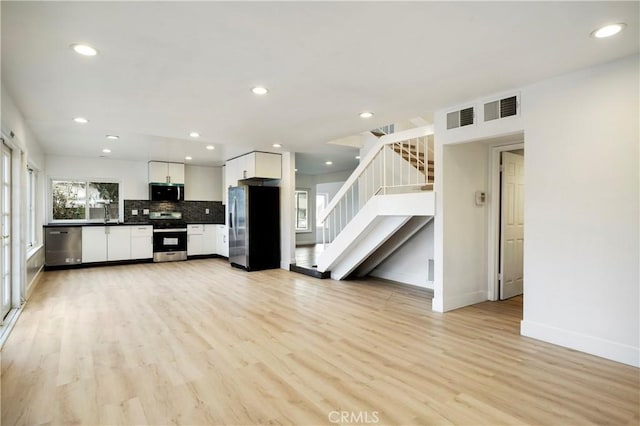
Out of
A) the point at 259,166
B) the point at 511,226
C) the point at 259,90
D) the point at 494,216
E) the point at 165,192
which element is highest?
the point at 259,90

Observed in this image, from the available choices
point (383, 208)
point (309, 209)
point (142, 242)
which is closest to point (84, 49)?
point (383, 208)

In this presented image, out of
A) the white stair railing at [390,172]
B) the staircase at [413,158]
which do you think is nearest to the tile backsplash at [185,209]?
the white stair railing at [390,172]

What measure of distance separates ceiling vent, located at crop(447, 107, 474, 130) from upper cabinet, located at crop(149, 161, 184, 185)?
22.1 feet

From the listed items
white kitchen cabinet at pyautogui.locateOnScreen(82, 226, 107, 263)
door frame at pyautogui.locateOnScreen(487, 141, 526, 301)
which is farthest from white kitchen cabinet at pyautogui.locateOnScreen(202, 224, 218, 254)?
door frame at pyautogui.locateOnScreen(487, 141, 526, 301)

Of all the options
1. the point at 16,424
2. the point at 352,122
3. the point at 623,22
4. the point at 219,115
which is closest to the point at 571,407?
the point at 623,22

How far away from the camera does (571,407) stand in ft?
7.11

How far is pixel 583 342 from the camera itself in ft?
9.94

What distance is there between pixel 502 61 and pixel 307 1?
1750 mm

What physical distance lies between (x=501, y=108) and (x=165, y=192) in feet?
25.0

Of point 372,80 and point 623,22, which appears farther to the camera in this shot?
point 372,80

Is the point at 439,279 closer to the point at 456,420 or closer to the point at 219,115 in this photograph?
the point at 456,420

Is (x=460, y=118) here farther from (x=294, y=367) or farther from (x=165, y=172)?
(x=165, y=172)

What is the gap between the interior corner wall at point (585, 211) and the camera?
279 centimetres

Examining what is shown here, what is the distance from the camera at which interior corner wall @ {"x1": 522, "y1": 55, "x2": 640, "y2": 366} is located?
2.79 meters
